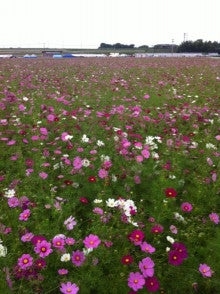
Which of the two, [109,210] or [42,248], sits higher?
[42,248]

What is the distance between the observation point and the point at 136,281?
7.13 feet

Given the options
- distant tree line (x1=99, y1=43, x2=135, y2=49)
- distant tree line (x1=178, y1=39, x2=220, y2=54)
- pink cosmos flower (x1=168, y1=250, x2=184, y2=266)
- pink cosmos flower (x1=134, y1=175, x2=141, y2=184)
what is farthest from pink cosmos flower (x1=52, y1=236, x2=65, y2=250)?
Answer: distant tree line (x1=99, y1=43, x2=135, y2=49)

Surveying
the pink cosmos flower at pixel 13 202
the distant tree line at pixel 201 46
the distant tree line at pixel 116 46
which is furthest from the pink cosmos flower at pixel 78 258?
the distant tree line at pixel 116 46

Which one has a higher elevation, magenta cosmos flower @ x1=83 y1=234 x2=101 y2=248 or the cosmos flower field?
magenta cosmos flower @ x1=83 y1=234 x2=101 y2=248

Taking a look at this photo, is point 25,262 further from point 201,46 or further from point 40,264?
point 201,46

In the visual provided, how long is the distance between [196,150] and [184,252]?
90.3 inches

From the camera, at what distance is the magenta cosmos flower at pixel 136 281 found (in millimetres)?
2146

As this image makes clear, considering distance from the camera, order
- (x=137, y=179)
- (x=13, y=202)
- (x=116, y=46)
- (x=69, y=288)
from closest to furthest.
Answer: (x=69, y=288) < (x=13, y=202) < (x=137, y=179) < (x=116, y=46)

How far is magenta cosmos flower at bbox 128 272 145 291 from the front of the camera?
215 centimetres

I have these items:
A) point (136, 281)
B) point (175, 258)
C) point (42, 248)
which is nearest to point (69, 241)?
point (42, 248)

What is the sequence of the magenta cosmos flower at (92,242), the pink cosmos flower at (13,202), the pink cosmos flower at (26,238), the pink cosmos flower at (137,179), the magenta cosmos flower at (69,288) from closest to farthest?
the magenta cosmos flower at (69,288) < the magenta cosmos flower at (92,242) < the pink cosmos flower at (26,238) < the pink cosmos flower at (13,202) < the pink cosmos flower at (137,179)

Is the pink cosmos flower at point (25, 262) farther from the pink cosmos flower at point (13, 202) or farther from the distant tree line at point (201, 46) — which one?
the distant tree line at point (201, 46)

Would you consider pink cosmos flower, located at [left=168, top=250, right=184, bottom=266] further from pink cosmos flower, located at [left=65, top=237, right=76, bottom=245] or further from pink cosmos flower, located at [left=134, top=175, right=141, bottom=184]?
pink cosmos flower, located at [left=134, top=175, right=141, bottom=184]

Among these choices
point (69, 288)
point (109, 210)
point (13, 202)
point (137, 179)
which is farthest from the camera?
point (137, 179)
